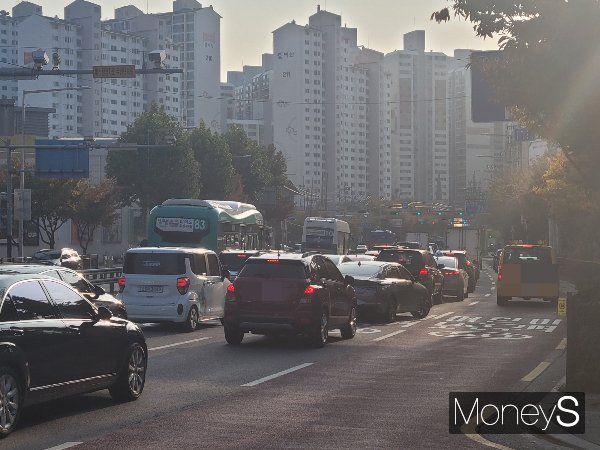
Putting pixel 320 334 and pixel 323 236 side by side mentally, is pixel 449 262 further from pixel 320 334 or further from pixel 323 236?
pixel 323 236

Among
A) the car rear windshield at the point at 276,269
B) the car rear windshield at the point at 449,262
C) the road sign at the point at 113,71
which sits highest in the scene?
the road sign at the point at 113,71

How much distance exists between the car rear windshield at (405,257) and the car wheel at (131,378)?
75.7 feet

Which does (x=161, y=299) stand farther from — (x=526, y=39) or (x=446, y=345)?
(x=526, y=39)

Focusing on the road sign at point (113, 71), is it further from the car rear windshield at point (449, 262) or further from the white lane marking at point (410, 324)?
the car rear windshield at point (449, 262)

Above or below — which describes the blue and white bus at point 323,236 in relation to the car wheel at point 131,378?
above

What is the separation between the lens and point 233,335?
71.0 feet

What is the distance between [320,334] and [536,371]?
206 inches

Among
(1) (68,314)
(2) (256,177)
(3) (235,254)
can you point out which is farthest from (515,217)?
(1) (68,314)

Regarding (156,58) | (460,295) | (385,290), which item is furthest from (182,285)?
(460,295)

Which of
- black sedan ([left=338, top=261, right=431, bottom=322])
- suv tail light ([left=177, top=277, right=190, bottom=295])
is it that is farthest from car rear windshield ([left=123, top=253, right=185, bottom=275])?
black sedan ([left=338, top=261, right=431, bottom=322])

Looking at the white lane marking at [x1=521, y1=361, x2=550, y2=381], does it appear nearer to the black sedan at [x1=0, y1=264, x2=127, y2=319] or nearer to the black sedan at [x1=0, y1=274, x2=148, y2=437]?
the black sedan at [x1=0, y1=274, x2=148, y2=437]

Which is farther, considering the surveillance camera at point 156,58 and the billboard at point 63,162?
the billboard at point 63,162

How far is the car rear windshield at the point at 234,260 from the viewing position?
33312 mm

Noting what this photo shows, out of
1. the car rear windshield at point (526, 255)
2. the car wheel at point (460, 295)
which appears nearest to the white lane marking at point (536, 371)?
the car rear windshield at point (526, 255)
